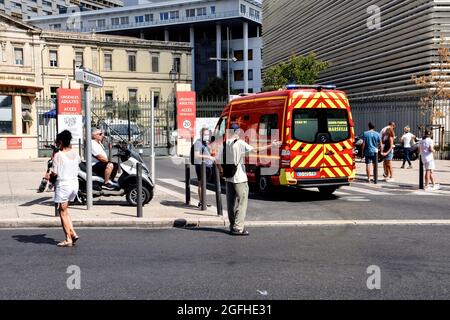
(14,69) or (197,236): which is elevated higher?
(14,69)

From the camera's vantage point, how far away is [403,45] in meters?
29.0

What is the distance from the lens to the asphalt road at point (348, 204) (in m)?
10.3

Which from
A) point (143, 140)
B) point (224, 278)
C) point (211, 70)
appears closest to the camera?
point (224, 278)

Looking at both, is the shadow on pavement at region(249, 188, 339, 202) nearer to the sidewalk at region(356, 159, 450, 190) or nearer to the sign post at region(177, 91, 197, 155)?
the sidewalk at region(356, 159, 450, 190)

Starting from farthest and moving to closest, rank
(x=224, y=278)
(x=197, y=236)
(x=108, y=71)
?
(x=108, y=71) < (x=197, y=236) < (x=224, y=278)

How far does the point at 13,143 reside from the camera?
25.8 m

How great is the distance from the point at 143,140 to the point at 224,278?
26.8m

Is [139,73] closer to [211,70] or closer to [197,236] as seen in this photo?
[211,70]

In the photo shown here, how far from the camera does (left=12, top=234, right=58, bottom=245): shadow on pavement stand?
796 centimetres

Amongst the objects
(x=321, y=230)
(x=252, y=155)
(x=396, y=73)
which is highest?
(x=396, y=73)

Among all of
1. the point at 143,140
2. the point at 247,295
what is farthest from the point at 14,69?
the point at 247,295

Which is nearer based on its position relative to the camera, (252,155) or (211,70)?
(252,155)

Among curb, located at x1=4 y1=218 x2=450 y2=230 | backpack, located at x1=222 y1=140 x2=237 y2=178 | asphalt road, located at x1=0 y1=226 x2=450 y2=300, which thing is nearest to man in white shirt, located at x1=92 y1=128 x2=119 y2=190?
curb, located at x1=4 y1=218 x2=450 y2=230

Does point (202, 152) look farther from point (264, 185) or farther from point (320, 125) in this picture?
point (320, 125)
